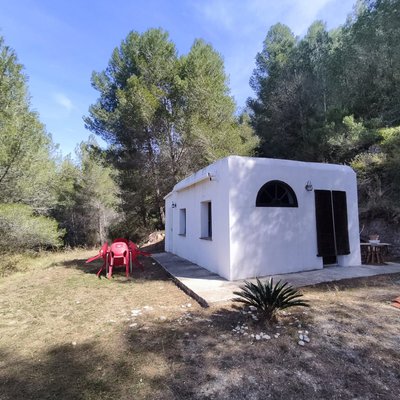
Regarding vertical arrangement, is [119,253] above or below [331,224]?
below

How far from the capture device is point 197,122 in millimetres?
13555

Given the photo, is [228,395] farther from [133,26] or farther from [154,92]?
[133,26]

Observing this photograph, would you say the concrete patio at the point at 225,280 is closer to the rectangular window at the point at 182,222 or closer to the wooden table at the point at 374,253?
the wooden table at the point at 374,253

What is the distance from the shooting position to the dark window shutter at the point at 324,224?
677 cm

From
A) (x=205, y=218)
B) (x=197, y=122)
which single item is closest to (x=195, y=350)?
(x=205, y=218)

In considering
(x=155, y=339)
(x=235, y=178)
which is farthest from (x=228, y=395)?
(x=235, y=178)

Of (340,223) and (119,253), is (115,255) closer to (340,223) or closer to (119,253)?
(119,253)

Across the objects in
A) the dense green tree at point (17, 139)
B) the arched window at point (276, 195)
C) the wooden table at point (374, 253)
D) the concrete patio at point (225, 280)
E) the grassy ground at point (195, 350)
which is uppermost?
the dense green tree at point (17, 139)

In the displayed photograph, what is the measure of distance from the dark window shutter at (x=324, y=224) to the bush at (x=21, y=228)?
8.51 metres

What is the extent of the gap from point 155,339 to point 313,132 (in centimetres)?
1363

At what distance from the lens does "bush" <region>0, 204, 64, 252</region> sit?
8.35m

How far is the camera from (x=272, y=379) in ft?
8.29

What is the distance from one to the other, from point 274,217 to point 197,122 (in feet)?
28.3

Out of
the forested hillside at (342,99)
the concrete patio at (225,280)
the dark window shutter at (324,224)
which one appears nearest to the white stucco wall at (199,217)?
the concrete patio at (225,280)
